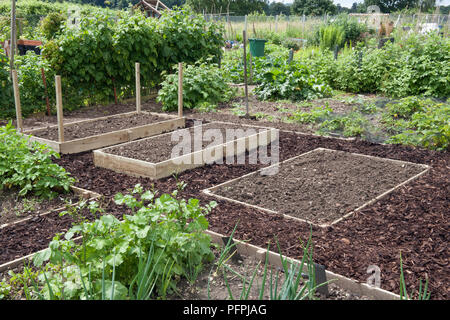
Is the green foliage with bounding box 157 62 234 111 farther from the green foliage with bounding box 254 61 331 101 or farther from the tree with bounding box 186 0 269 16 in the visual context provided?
the tree with bounding box 186 0 269 16

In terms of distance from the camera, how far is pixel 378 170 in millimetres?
5207

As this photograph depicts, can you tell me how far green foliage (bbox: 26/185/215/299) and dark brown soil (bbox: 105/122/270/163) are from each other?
8.66ft

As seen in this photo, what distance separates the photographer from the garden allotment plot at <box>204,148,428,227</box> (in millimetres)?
4121

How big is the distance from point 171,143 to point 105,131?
125 cm

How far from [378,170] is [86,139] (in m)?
3.91

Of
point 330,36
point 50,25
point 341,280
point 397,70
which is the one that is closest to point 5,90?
point 50,25

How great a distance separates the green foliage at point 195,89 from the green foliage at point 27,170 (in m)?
4.55

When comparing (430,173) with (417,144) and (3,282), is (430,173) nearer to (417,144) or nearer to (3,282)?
(417,144)

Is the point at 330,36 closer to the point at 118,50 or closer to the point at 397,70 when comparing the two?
the point at 397,70

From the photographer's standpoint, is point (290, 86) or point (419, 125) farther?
point (290, 86)

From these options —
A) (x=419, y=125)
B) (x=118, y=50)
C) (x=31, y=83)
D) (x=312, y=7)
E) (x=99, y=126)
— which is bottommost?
(x=99, y=126)

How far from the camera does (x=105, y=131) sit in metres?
6.67

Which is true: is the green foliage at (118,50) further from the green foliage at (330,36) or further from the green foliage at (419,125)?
the green foliage at (330,36)
